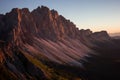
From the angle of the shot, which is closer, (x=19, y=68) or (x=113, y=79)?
(x=19, y=68)

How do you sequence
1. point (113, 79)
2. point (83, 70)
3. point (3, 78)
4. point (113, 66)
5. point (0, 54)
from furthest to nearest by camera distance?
point (113, 66), point (83, 70), point (113, 79), point (0, 54), point (3, 78)

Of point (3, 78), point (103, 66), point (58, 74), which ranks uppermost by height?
point (103, 66)

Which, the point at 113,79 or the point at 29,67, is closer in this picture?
the point at 29,67

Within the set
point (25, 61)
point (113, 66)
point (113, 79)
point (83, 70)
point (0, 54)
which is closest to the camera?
point (0, 54)

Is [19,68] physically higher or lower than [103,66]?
lower

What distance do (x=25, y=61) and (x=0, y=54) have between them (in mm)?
18650

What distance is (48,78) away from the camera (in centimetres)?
13425

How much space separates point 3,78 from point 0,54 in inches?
626

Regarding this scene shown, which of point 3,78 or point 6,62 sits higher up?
point 6,62

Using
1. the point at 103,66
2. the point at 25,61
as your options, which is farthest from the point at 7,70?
the point at 103,66

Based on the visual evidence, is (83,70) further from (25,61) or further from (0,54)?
(0,54)

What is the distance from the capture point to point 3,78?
11944 centimetres

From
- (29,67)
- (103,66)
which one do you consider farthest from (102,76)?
(29,67)

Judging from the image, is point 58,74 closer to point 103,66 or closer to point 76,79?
point 76,79
